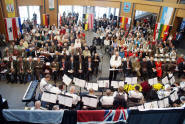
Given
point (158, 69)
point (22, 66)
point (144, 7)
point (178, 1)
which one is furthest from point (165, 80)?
point (144, 7)

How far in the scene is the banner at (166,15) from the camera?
1461 centimetres

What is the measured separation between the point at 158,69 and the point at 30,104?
6825mm

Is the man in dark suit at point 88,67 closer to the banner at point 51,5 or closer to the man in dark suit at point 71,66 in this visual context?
the man in dark suit at point 71,66

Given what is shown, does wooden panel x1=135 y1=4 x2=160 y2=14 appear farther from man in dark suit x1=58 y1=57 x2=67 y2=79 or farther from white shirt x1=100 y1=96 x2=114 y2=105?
white shirt x1=100 y1=96 x2=114 y2=105

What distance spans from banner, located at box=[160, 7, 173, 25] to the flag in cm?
1303

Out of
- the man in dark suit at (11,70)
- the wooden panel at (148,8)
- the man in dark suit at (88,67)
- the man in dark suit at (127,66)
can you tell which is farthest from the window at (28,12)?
the man in dark suit at (127,66)

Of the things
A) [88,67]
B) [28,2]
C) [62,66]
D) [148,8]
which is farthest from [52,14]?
[88,67]

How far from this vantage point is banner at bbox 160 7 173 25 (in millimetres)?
14613

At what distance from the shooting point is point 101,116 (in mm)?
4582

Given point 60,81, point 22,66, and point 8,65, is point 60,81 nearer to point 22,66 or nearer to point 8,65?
point 22,66

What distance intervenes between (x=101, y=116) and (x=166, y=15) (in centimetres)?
1367

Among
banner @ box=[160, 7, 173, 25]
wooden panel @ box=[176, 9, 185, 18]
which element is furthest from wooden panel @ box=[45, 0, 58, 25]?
wooden panel @ box=[176, 9, 185, 18]

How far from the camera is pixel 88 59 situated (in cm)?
859

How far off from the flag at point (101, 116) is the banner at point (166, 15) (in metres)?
13.0
